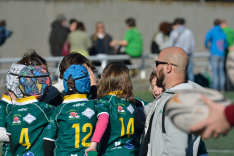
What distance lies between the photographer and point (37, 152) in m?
3.57

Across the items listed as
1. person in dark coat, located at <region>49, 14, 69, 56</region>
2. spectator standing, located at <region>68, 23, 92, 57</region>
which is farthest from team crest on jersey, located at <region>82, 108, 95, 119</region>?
person in dark coat, located at <region>49, 14, 69, 56</region>

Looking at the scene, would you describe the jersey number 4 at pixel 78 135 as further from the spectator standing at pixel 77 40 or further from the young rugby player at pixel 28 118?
the spectator standing at pixel 77 40

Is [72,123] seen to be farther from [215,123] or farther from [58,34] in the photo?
[58,34]

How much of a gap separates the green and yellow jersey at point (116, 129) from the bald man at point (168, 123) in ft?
0.65

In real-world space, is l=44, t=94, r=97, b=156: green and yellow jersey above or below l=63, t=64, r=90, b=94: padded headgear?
below

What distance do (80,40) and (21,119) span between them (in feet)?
25.2

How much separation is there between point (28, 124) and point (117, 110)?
84cm

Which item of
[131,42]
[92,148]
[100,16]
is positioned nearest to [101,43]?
[131,42]

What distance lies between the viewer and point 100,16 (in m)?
15.5

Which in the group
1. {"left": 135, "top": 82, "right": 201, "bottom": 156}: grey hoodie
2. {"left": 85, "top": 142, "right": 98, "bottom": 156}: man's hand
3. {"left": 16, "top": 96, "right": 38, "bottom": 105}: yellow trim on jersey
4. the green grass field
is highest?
{"left": 16, "top": 96, "right": 38, "bottom": 105}: yellow trim on jersey

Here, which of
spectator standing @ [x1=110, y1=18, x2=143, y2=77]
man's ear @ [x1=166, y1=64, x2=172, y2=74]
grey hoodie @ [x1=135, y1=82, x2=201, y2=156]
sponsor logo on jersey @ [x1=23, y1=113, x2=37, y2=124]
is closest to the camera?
grey hoodie @ [x1=135, y1=82, x2=201, y2=156]

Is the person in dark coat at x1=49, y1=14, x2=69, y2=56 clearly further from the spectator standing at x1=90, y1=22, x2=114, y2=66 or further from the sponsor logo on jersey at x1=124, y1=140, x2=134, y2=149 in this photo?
the sponsor logo on jersey at x1=124, y1=140, x2=134, y2=149

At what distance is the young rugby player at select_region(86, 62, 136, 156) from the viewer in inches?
138

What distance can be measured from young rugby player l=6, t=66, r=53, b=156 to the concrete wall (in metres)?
11.0
